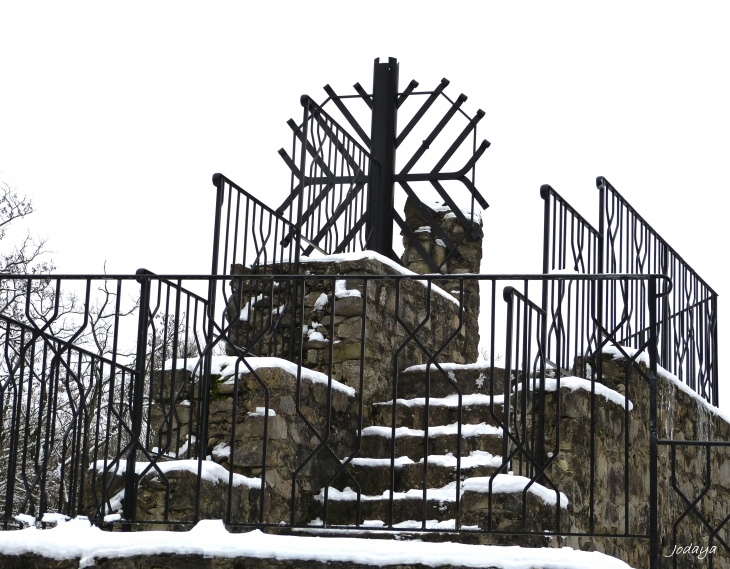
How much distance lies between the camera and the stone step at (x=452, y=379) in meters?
7.36

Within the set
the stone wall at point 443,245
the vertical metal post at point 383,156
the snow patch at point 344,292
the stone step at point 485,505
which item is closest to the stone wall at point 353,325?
the snow patch at point 344,292

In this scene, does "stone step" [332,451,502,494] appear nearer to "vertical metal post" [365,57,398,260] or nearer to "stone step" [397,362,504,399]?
"stone step" [397,362,504,399]

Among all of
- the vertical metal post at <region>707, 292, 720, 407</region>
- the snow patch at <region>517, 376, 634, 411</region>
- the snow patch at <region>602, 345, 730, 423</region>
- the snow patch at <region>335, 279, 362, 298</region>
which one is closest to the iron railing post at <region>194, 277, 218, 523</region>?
the snow patch at <region>335, 279, 362, 298</region>

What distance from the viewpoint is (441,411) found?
7.17m

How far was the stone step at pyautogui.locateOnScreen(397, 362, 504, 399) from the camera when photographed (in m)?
7.36

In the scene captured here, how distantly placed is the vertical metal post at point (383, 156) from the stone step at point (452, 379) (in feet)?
9.39

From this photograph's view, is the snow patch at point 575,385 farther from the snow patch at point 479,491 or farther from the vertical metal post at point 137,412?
the vertical metal post at point 137,412

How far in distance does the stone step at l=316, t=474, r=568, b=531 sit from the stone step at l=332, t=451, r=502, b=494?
13 cm

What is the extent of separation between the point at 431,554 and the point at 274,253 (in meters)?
4.38

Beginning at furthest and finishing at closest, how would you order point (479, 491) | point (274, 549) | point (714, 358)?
point (714, 358) → point (479, 491) → point (274, 549)

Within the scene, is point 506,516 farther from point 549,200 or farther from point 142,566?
point 549,200

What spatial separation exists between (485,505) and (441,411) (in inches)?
66.6

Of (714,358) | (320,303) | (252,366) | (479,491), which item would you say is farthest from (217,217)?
(714,358)

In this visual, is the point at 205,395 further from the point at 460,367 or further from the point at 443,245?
the point at 443,245
